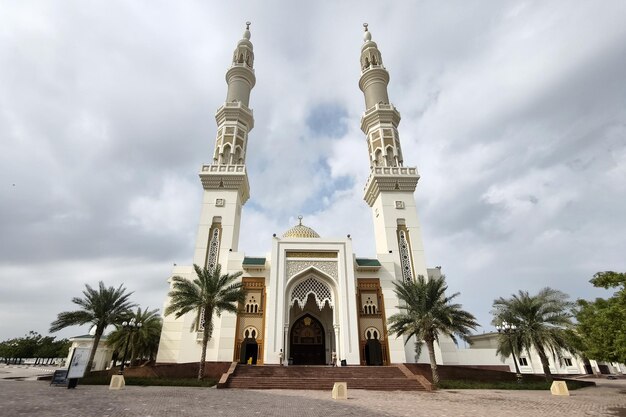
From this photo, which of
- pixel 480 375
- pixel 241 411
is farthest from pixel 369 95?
pixel 241 411

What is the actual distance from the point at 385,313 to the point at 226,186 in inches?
634

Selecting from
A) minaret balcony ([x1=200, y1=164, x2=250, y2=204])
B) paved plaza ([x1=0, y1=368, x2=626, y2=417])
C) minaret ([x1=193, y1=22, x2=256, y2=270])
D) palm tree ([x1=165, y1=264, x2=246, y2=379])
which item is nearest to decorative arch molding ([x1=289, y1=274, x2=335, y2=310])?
palm tree ([x1=165, y1=264, x2=246, y2=379])

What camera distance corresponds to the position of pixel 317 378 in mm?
17344

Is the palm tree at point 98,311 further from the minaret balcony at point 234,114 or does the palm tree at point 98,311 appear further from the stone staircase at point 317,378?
the minaret balcony at point 234,114

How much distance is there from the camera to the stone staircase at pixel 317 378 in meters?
16.7

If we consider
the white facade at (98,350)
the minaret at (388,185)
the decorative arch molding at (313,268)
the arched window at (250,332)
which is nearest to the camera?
the arched window at (250,332)

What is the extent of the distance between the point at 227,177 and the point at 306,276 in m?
10.9

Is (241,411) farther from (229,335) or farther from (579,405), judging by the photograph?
(229,335)

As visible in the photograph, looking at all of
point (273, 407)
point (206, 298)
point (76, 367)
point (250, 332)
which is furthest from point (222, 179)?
point (273, 407)

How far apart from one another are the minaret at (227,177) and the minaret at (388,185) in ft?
37.9

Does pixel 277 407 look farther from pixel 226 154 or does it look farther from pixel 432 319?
pixel 226 154

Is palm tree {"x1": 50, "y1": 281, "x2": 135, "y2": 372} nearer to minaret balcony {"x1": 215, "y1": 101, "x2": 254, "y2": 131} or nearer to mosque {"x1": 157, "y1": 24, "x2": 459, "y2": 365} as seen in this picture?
mosque {"x1": 157, "y1": 24, "x2": 459, "y2": 365}

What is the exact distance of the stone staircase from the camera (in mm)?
16672

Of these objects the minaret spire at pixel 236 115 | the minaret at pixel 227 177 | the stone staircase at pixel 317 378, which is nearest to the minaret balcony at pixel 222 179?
the minaret at pixel 227 177
